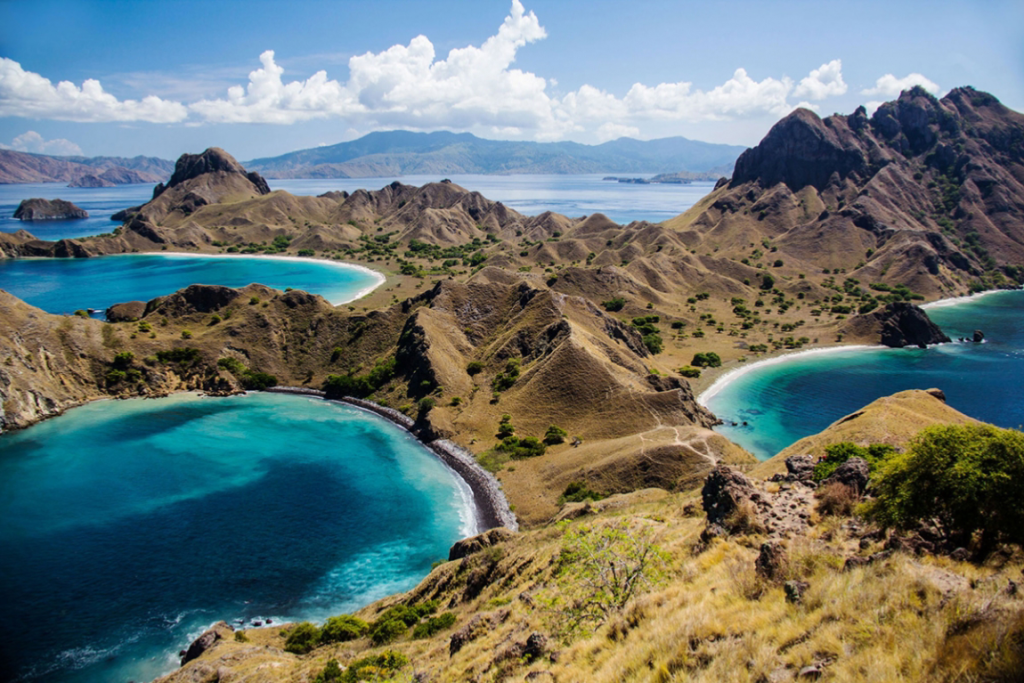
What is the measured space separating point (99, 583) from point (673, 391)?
6212cm

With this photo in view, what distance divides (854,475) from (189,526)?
5705 cm

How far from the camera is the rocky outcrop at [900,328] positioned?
397 feet

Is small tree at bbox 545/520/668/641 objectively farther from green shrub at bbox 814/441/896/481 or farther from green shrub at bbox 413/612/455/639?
green shrub at bbox 814/441/896/481

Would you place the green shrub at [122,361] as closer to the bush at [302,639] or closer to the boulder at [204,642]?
the boulder at [204,642]

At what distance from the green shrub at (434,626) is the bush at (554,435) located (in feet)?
114

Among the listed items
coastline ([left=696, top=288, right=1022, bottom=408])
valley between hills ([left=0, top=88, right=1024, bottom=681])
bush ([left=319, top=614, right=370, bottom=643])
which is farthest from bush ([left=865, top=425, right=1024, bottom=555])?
coastline ([left=696, top=288, right=1022, bottom=408])

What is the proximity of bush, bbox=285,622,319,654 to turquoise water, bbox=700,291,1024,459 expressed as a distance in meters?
56.4

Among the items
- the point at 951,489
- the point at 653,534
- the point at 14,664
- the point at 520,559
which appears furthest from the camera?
the point at 14,664

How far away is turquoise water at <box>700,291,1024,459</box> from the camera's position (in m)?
81.1

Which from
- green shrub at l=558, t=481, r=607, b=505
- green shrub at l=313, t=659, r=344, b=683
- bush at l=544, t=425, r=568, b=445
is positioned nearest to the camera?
green shrub at l=313, t=659, r=344, b=683

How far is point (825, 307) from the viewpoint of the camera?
144 metres

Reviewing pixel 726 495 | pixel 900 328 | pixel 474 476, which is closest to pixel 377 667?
pixel 726 495

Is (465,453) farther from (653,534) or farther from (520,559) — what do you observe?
(653,534)

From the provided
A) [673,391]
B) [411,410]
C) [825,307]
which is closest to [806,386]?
[673,391]
